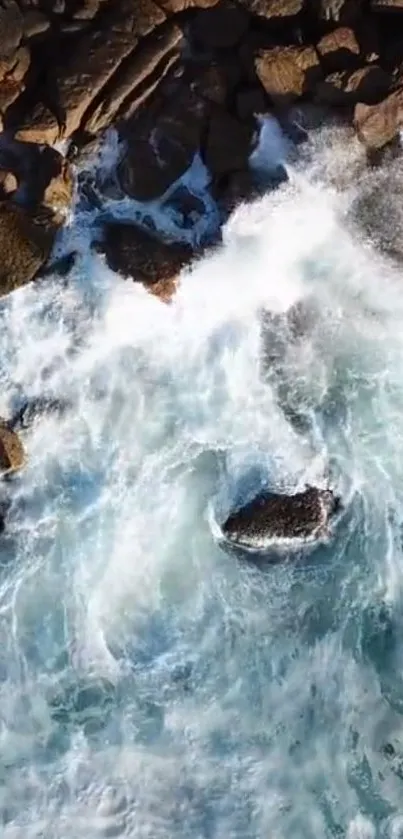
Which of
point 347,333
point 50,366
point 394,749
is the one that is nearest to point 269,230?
point 347,333

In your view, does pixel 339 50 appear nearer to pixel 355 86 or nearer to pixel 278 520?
pixel 355 86

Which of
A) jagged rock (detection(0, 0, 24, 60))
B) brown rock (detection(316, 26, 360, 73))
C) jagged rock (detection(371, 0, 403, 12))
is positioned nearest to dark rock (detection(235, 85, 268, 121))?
brown rock (detection(316, 26, 360, 73))

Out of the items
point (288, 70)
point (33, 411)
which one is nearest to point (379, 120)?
point (288, 70)

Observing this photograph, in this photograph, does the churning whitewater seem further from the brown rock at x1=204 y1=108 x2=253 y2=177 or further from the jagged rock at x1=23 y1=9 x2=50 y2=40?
the jagged rock at x1=23 y1=9 x2=50 y2=40

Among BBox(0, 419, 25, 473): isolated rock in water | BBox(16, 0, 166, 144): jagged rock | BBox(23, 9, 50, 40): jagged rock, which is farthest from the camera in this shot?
BBox(0, 419, 25, 473): isolated rock in water

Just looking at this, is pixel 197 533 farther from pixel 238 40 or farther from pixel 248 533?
pixel 238 40

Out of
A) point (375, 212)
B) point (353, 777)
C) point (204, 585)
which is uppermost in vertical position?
point (375, 212)
